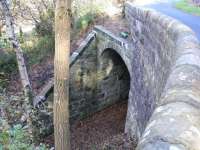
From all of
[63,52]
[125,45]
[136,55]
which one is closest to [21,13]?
[125,45]

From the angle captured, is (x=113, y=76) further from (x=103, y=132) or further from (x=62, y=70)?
(x=62, y=70)

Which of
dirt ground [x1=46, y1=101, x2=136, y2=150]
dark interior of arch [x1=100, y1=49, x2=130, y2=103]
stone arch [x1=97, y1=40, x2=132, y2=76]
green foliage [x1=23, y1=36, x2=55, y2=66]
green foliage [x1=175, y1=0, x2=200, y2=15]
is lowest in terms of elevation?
dirt ground [x1=46, y1=101, x2=136, y2=150]

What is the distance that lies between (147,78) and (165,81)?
287cm

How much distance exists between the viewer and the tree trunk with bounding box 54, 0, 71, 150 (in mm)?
6340

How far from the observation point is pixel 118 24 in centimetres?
1329

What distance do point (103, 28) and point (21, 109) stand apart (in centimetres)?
465

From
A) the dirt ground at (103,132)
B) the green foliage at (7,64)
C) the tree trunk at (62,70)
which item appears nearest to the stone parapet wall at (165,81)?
the dirt ground at (103,132)

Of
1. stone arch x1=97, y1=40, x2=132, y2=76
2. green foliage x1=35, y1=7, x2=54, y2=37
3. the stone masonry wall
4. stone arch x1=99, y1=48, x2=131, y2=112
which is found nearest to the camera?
stone arch x1=97, y1=40, x2=132, y2=76

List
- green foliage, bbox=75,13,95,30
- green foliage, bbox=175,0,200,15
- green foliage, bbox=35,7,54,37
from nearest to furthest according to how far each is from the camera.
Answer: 1. green foliage, bbox=175,0,200,15
2. green foliage, bbox=75,13,95,30
3. green foliage, bbox=35,7,54,37

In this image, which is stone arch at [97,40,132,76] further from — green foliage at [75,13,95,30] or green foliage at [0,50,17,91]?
green foliage at [0,50,17,91]

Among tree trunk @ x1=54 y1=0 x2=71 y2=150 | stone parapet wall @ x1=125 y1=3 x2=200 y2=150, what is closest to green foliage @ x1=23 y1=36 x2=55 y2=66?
stone parapet wall @ x1=125 y1=3 x2=200 y2=150

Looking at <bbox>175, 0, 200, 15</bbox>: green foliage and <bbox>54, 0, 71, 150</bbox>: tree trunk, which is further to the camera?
<bbox>175, 0, 200, 15</bbox>: green foliage

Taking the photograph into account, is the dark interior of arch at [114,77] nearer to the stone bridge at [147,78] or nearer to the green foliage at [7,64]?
the stone bridge at [147,78]

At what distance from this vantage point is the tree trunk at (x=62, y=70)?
6.34 m
